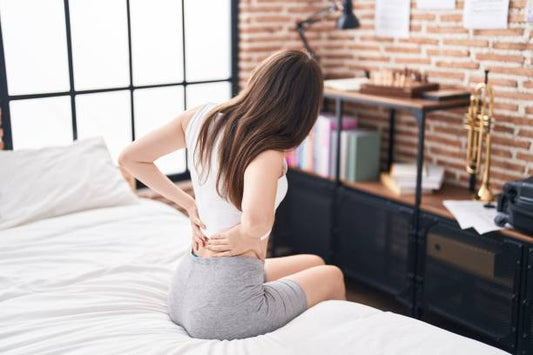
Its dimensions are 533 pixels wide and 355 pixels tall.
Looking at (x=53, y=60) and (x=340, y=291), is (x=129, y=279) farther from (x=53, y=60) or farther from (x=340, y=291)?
(x=53, y=60)

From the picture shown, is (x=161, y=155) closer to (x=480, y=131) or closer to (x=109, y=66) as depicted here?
(x=109, y=66)

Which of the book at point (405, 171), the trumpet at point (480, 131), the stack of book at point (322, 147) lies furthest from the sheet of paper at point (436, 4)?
the book at point (405, 171)

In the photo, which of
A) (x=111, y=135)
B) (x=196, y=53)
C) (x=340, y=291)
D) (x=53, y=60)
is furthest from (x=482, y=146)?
(x=53, y=60)

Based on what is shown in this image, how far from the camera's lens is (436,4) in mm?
3463

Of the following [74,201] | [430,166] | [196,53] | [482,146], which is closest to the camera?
[74,201]

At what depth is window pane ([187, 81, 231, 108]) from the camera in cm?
396

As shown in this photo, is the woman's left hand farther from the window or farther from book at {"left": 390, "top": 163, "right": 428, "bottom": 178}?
the window

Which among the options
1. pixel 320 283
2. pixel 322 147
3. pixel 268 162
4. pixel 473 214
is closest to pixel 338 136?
pixel 322 147

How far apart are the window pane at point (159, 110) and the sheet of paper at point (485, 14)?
5.54 ft

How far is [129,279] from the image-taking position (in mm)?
2363

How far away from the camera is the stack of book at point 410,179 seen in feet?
10.9

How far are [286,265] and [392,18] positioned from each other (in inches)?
75.1

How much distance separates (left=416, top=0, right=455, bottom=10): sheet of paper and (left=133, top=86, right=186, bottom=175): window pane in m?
1.47

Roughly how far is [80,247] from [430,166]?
1929 millimetres
